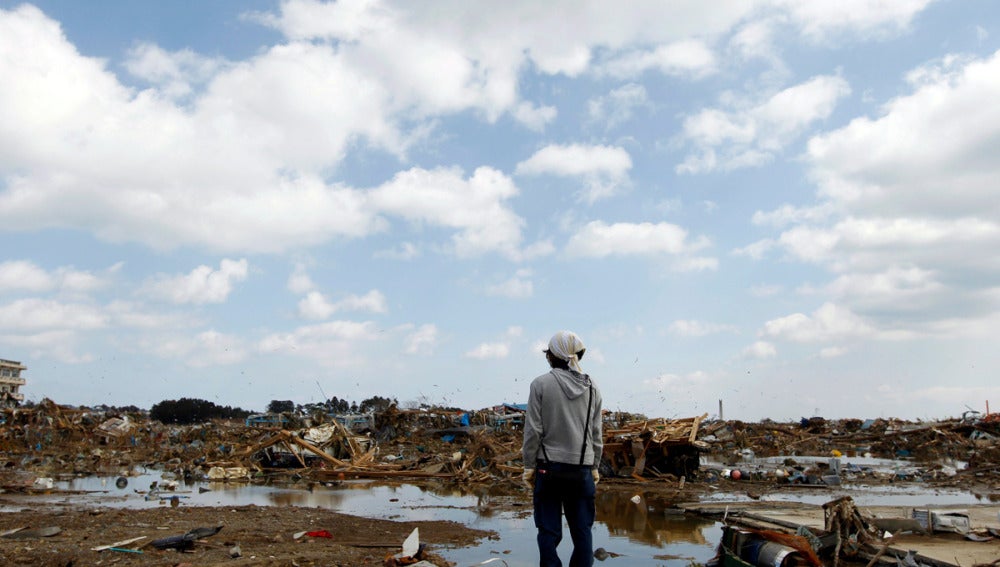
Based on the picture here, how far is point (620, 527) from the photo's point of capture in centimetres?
934

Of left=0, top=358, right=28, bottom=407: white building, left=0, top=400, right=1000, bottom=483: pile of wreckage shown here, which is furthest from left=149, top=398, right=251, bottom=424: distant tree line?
left=0, top=400, right=1000, bottom=483: pile of wreckage

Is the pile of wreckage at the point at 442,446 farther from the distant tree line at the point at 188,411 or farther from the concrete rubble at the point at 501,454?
the distant tree line at the point at 188,411

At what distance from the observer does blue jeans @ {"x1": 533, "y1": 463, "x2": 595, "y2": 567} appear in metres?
4.80

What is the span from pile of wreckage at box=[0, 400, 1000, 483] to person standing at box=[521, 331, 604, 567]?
1091 cm

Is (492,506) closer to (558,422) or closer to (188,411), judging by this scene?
(558,422)

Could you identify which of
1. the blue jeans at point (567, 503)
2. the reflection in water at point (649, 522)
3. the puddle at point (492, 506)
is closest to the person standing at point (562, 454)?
the blue jeans at point (567, 503)

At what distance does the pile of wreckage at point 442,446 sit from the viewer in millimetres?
16188

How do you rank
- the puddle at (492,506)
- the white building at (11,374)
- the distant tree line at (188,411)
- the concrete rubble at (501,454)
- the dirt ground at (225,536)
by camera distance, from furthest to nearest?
the white building at (11,374) → the distant tree line at (188,411) → the concrete rubble at (501,454) → the puddle at (492,506) → the dirt ground at (225,536)

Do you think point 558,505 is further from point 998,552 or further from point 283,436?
point 283,436

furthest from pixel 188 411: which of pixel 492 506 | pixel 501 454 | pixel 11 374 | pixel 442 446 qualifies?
pixel 492 506

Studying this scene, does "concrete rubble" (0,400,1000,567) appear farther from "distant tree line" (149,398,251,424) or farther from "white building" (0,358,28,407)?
"white building" (0,358,28,407)

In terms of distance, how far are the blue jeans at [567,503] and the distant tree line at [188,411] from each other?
204 feet

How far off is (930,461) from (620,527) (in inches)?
744

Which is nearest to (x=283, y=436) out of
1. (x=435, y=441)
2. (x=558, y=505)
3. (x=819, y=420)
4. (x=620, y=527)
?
(x=435, y=441)
